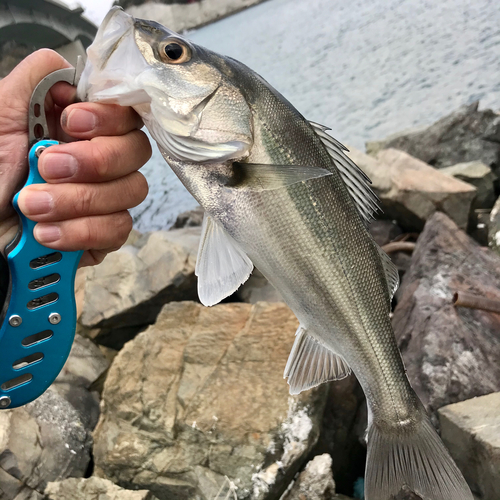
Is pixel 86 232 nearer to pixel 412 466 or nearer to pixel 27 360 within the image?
pixel 27 360

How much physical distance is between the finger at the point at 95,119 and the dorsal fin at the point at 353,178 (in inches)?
18.6

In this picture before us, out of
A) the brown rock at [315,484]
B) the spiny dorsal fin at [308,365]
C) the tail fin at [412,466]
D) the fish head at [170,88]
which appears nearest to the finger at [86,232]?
the fish head at [170,88]

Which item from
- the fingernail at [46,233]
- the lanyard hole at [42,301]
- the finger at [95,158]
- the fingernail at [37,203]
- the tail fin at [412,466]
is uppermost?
the finger at [95,158]

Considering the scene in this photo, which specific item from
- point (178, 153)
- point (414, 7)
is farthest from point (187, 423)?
point (414, 7)

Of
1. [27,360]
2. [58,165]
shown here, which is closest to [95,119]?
[58,165]

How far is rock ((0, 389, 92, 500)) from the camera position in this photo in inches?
81.6

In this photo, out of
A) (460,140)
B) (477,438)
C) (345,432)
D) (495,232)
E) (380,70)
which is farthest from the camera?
(380,70)

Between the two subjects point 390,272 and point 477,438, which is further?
point 477,438

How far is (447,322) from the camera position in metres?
2.25

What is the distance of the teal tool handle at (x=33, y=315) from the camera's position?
96cm

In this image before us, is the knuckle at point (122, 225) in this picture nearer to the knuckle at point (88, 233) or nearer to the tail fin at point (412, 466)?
Result: the knuckle at point (88, 233)

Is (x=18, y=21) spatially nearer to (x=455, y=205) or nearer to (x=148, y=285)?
(x=148, y=285)

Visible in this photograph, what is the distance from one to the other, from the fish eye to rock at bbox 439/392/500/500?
5.84 feet

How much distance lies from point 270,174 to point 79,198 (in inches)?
19.8
